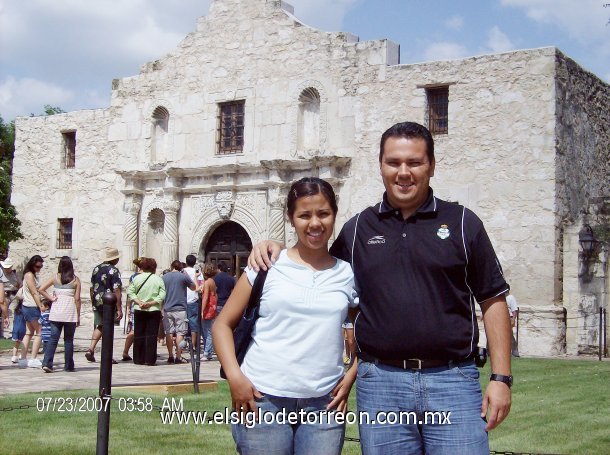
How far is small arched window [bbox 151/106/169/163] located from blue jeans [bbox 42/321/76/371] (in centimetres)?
997

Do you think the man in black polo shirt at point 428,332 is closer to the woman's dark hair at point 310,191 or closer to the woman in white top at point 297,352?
the woman in white top at point 297,352

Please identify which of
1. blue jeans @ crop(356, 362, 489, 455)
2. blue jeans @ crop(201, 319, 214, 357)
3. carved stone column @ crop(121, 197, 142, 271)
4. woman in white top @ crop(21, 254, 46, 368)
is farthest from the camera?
carved stone column @ crop(121, 197, 142, 271)

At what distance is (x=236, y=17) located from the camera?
68.1 ft

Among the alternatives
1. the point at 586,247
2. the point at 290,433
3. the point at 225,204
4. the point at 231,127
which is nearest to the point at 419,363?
the point at 290,433

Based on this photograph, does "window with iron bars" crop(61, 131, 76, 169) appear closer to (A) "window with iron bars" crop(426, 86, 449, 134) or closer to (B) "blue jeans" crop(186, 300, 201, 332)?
(B) "blue jeans" crop(186, 300, 201, 332)

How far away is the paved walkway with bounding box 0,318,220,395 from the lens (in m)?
10.3

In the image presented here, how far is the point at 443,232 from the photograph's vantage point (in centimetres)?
371

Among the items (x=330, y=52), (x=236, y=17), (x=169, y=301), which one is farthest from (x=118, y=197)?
(x=169, y=301)

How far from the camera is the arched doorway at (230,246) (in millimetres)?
20422

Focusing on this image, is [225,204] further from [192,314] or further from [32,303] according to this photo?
[32,303]

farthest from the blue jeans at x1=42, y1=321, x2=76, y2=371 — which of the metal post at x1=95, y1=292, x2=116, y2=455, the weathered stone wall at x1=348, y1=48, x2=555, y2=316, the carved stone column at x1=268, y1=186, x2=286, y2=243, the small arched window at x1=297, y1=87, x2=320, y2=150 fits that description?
the small arched window at x1=297, y1=87, x2=320, y2=150

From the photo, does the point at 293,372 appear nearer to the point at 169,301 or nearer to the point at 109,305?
the point at 109,305

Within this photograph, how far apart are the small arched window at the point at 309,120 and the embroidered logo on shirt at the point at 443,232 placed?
51.8 feet

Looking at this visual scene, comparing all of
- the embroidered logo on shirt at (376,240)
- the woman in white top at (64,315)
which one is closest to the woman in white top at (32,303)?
the woman in white top at (64,315)
